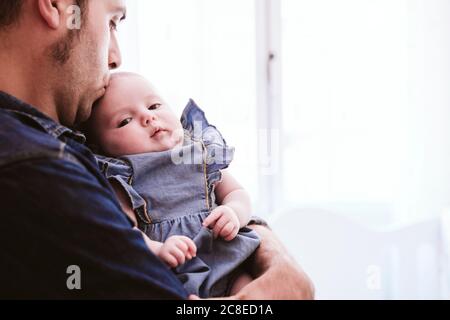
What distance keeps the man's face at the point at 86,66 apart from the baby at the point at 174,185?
0.06 m

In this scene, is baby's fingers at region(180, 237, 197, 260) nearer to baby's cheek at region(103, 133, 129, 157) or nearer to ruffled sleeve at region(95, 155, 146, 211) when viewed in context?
ruffled sleeve at region(95, 155, 146, 211)

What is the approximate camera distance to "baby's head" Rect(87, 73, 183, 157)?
99cm

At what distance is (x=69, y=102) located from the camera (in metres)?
0.92

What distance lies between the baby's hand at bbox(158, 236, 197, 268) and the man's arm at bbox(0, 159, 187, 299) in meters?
0.12

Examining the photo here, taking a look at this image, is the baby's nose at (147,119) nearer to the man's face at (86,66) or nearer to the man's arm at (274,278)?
the man's face at (86,66)

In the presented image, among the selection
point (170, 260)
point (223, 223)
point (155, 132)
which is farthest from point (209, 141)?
point (170, 260)

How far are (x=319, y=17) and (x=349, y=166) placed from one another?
2.29 ft

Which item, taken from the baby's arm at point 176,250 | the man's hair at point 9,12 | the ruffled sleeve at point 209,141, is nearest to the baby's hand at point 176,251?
the baby's arm at point 176,250

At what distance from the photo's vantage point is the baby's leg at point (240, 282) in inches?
34.8

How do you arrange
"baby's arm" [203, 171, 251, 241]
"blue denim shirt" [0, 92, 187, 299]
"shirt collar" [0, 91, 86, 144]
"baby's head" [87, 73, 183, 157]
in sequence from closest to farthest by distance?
"blue denim shirt" [0, 92, 187, 299], "shirt collar" [0, 91, 86, 144], "baby's arm" [203, 171, 251, 241], "baby's head" [87, 73, 183, 157]

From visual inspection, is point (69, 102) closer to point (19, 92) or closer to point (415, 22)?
point (19, 92)

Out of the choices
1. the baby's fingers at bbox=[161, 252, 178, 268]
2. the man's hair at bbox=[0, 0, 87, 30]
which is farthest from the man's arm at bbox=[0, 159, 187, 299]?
the man's hair at bbox=[0, 0, 87, 30]
